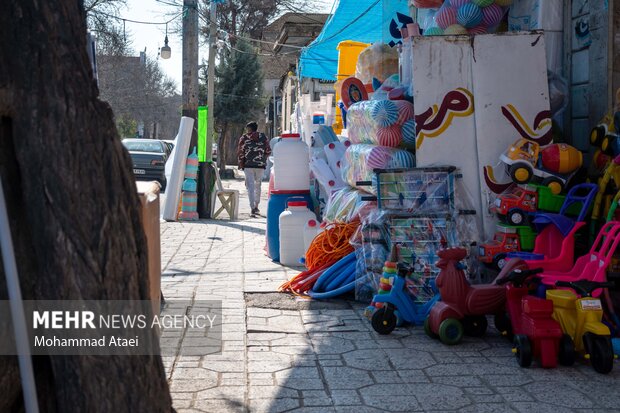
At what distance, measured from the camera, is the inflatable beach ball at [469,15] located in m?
8.10

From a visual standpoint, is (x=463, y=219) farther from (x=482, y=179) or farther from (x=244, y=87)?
(x=244, y=87)

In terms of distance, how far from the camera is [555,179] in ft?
→ 22.7

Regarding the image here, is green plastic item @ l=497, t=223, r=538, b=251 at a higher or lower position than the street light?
lower

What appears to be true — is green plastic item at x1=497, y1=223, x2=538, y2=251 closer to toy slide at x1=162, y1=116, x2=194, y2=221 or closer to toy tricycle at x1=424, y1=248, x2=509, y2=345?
toy tricycle at x1=424, y1=248, x2=509, y2=345

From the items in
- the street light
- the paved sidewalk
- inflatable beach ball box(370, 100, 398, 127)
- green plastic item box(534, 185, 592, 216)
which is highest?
the street light

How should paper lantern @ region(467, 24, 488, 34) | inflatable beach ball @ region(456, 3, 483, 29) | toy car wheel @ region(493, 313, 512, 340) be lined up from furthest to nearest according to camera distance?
paper lantern @ region(467, 24, 488, 34) < inflatable beach ball @ region(456, 3, 483, 29) < toy car wheel @ region(493, 313, 512, 340)

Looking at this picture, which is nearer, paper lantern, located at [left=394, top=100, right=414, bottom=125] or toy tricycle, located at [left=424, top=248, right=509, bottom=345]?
toy tricycle, located at [left=424, top=248, right=509, bottom=345]

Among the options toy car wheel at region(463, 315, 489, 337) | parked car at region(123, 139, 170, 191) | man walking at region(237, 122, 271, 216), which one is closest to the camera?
toy car wheel at region(463, 315, 489, 337)

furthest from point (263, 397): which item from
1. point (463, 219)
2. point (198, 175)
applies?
point (198, 175)

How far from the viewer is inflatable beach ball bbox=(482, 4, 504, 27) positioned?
820cm

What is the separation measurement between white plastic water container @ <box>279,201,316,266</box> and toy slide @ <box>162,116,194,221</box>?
6.10 meters

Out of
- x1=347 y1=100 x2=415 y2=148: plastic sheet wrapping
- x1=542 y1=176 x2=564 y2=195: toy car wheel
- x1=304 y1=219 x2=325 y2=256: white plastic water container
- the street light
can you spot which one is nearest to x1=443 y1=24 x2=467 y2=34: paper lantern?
x1=347 y1=100 x2=415 y2=148: plastic sheet wrapping

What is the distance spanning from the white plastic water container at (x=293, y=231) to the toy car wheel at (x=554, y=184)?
3330 millimetres

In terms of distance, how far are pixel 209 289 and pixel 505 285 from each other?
3.30 meters
